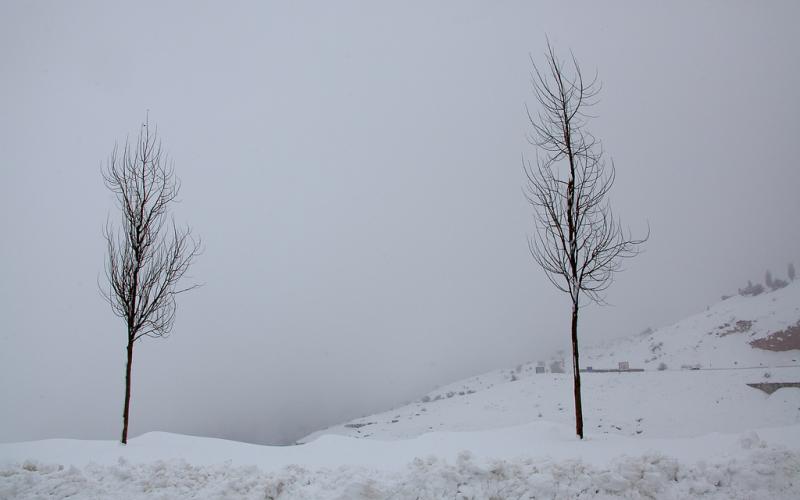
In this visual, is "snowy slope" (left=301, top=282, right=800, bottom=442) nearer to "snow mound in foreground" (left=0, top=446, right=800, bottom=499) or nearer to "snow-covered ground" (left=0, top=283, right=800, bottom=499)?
"snow-covered ground" (left=0, top=283, right=800, bottom=499)

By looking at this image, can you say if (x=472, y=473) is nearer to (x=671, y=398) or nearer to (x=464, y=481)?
(x=464, y=481)

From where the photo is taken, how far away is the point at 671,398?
2581cm

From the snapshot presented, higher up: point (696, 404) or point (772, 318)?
point (772, 318)

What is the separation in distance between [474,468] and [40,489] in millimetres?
6848

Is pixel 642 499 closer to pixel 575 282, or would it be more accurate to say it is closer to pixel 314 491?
pixel 314 491

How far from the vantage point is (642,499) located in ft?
19.8

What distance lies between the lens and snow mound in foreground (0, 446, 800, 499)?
20.4 feet

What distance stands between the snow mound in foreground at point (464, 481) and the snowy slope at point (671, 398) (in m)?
15.9

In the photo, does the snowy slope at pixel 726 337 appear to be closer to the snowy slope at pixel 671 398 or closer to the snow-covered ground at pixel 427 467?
the snowy slope at pixel 671 398

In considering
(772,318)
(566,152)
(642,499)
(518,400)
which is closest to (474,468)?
(642,499)

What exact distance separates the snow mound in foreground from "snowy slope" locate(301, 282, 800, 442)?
15934 mm

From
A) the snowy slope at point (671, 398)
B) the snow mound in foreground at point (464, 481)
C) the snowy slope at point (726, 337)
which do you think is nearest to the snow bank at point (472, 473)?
the snow mound in foreground at point (464, 481)

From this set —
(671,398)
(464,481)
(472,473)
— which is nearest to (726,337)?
(671,398)

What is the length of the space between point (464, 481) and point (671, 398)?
25.0 m
